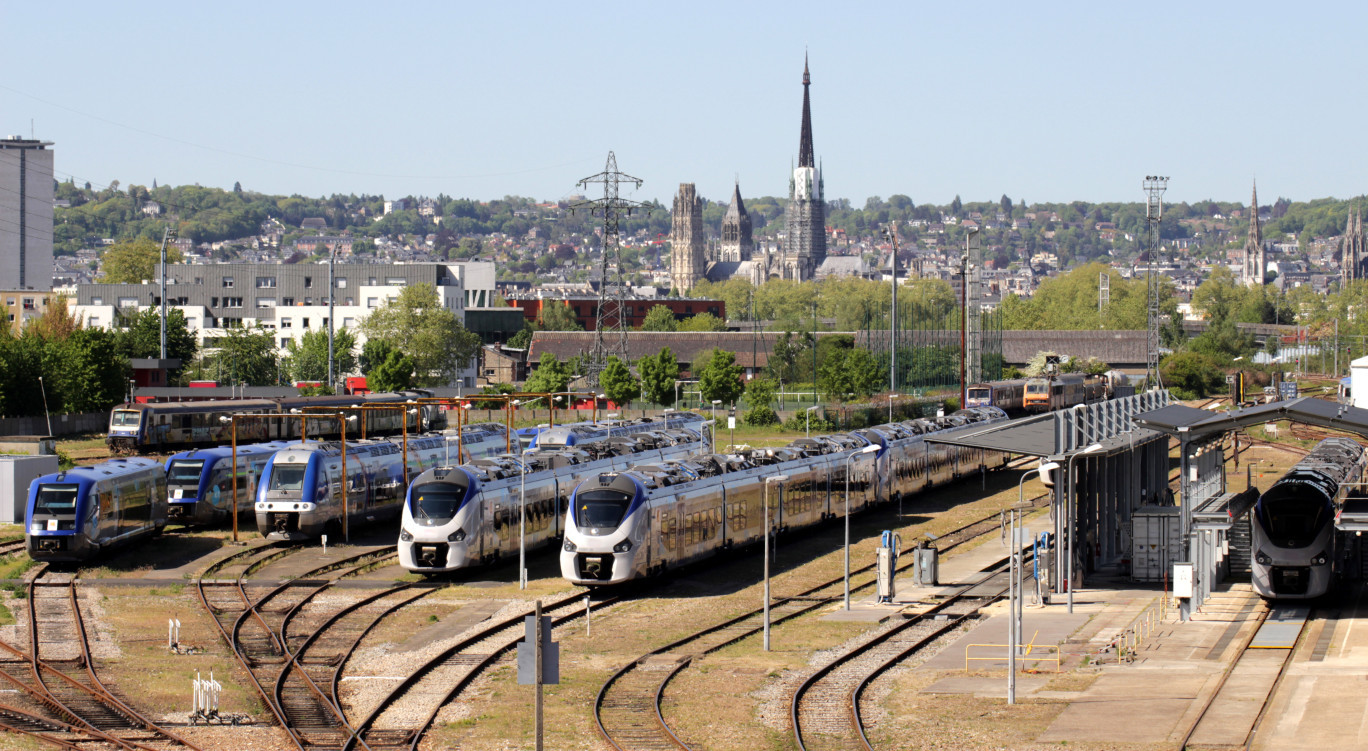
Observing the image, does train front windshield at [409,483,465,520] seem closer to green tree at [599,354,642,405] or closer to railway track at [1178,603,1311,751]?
railway track at [1178,603,1311,751]

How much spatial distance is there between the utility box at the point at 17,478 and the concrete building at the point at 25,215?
132634mm

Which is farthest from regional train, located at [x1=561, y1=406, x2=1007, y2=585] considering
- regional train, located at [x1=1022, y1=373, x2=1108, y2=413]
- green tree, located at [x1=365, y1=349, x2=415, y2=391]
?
green tree, located at [x1=365, y1=349, x2=415, y2=391]

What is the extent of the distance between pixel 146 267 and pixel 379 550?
150 m

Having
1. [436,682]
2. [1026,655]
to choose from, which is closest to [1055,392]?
[1026,655]

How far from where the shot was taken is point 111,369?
90.6 metres

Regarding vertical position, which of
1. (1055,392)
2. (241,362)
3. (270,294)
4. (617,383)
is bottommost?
(1055,392)

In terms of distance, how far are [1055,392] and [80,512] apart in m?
69.5

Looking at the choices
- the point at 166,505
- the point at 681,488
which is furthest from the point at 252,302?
the point at 681,488

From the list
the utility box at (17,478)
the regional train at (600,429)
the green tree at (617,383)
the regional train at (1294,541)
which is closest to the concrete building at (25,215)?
the green tree at (617,383)

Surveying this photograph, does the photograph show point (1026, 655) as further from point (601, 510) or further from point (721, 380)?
point (721, 380)

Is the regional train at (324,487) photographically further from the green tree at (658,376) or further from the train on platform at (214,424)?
the green tree at (658,376)

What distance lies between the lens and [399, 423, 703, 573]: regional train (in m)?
36.8

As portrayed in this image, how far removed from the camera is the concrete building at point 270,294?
139750mm

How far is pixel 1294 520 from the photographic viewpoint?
34.0 m
